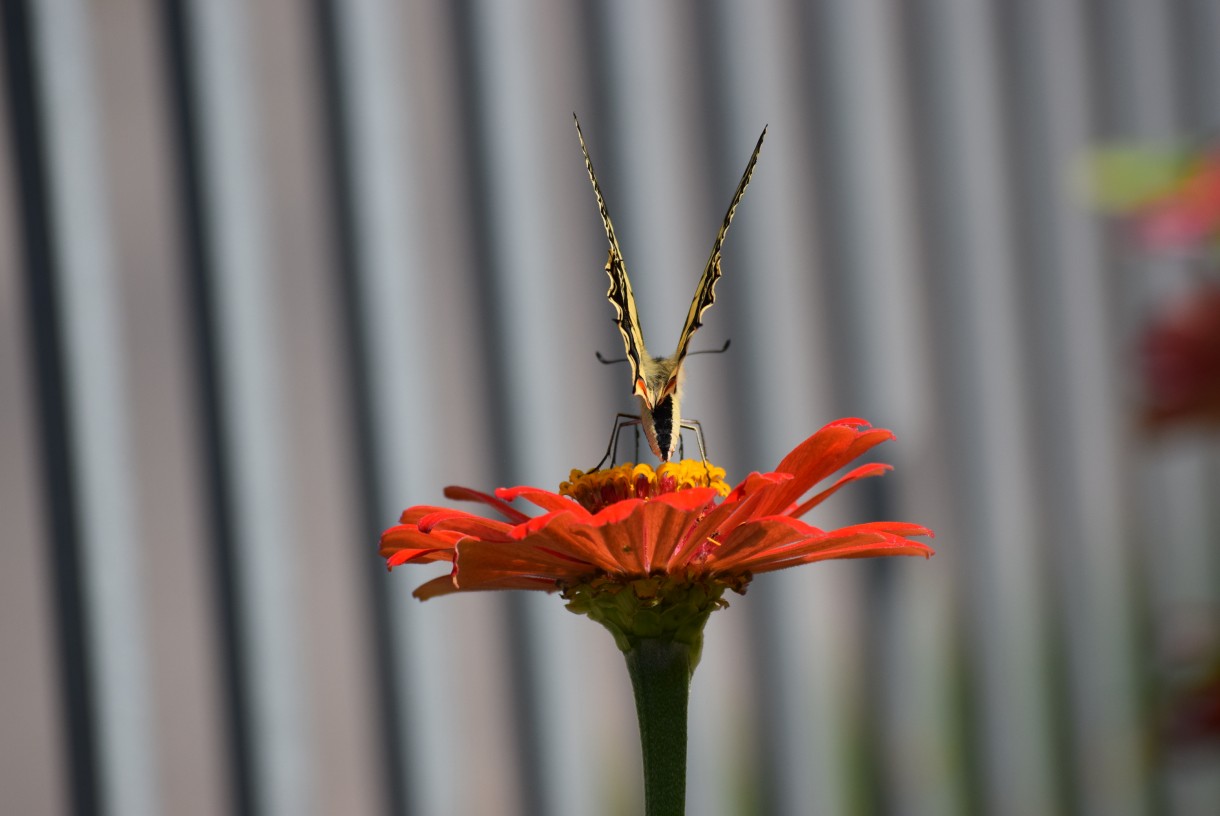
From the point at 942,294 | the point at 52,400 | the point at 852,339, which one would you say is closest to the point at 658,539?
the point at 52,400

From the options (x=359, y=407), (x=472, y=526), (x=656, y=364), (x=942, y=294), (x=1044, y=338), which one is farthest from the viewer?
(x=1044, y=338)

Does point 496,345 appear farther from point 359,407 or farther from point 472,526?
point 472,526

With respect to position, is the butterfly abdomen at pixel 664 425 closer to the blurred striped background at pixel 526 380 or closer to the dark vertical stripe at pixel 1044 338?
the blurred striped background at pixel 526 380

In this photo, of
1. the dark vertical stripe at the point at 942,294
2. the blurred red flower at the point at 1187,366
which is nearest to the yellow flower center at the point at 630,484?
the blurred red flower at the point at 1187,366

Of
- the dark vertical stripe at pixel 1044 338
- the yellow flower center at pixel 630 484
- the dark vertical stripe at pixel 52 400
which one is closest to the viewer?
the yellow flower center at pixel 630 484

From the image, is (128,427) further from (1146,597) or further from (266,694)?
(1146,597)

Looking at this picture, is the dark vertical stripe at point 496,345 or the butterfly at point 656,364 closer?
the butterfly at point 656,364
